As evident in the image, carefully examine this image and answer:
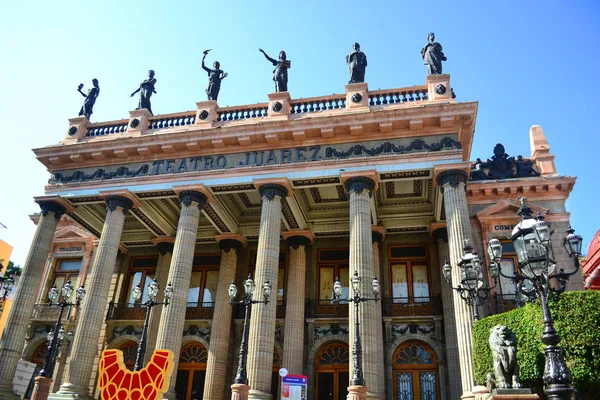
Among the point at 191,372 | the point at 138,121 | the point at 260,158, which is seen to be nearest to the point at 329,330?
the point at 191,372

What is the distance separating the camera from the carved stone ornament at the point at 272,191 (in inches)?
717

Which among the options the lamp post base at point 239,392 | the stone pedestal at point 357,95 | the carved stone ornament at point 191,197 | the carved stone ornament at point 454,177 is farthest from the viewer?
the carved stone ornament at point 191,197

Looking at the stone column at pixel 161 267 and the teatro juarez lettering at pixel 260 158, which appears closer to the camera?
the teatro juarez lettering at pixel 260 158

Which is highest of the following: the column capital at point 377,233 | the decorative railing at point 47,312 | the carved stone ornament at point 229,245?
the column capital at point 377,233

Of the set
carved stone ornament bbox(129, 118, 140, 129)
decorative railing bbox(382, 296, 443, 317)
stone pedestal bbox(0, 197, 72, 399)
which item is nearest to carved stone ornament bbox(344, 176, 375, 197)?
decorative railing bbox(382, 296, 443, 317)

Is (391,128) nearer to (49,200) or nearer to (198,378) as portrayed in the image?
(198,378)

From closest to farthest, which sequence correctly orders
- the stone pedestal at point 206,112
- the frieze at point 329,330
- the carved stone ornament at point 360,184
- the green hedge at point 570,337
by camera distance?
the green hedge at point 570,337
the carved stone ornament at point 360,184
the frieze at point 329,330
the stone pedestal at point 206,112

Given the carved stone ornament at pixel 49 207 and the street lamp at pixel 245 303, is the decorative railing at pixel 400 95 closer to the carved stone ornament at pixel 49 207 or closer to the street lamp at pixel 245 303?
the street lamp at pixel 245 303

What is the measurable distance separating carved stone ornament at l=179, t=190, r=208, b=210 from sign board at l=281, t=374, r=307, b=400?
787 cm

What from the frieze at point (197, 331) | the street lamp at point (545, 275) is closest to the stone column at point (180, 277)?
the frieze at point (197, 331)

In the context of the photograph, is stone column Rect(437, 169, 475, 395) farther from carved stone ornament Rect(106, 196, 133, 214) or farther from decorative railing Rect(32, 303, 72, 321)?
decorative railing Rect(32, 303, 72, 321)

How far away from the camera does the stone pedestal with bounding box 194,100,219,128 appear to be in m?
20.3

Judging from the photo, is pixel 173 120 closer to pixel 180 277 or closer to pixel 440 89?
pixel 180 277

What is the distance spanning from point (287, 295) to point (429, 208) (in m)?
7.33
